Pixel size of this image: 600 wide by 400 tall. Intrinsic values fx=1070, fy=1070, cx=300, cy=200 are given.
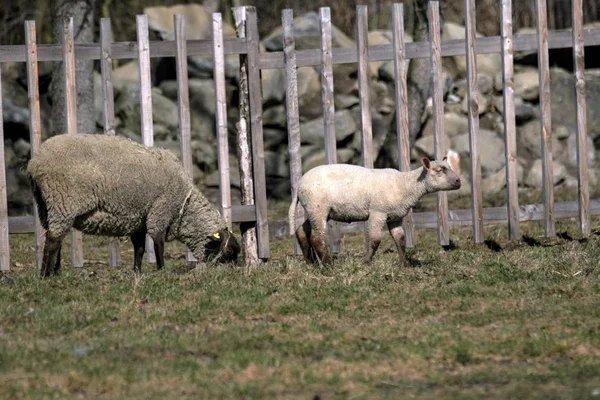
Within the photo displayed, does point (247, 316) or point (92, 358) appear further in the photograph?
point (247, 316)

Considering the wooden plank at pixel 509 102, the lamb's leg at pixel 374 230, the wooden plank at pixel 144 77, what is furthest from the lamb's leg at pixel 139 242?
the wooden plank at pixel 509 102

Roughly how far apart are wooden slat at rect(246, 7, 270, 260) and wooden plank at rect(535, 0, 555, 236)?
2.76 metres

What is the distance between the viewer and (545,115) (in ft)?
34.6

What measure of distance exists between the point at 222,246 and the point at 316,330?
327 centimetres

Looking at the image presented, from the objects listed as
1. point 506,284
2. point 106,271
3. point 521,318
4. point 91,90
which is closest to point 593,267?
point 506,284

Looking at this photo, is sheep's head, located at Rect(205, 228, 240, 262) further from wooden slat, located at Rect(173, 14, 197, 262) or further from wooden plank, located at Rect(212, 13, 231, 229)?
wooden slat, located at Rect(173, 14, 197, 262)

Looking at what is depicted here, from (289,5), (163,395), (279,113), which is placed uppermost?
(289,5)

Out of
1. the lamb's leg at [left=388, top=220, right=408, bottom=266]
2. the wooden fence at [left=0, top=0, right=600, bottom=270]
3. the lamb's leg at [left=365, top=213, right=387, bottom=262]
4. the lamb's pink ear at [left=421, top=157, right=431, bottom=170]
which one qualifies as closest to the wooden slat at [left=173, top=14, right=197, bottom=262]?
the wooden fence at [left=0, top=0, right=600, bottom=270]

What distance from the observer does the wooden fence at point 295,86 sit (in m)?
9.91

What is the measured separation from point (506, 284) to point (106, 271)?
370cm

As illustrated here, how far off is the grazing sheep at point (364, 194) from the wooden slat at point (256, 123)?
853mm

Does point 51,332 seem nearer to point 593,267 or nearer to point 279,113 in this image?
point 593,267

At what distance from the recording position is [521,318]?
7.28 metres

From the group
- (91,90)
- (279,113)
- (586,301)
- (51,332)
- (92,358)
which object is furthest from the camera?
(279,113)
